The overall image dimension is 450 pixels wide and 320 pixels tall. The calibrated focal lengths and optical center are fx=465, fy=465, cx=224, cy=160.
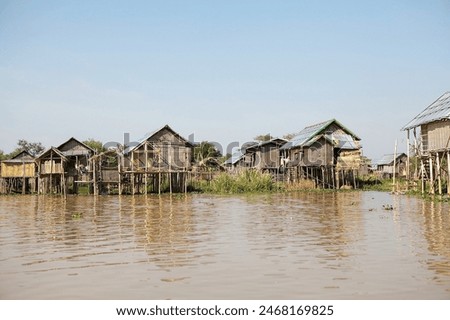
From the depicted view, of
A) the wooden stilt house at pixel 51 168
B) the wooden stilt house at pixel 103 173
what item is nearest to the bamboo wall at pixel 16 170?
the wooden stilt house at pixel 51 168

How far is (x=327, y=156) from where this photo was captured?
105 ft

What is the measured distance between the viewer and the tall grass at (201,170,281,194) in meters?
26.2

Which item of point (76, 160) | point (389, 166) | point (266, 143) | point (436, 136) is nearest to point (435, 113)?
point (436, 136)

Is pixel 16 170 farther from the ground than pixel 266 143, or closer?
closer

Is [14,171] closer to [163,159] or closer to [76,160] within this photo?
[76,160]

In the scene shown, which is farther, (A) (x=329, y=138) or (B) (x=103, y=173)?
(A) (x=329, y=138)

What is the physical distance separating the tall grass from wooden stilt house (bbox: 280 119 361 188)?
572 centimetres

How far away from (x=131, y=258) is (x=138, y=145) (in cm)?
2216

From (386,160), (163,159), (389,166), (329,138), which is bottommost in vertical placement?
(389,166)

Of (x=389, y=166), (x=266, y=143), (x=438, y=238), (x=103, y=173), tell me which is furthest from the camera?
(x=389, y=166)

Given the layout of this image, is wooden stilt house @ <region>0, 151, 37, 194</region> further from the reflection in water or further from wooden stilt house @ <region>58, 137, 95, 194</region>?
the reflection in water

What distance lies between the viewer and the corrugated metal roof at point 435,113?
780 inches

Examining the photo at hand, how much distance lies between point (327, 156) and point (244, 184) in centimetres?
836

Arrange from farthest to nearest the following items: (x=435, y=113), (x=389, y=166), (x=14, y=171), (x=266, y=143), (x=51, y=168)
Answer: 1. (x=389, y=166)
2. (x=266, y=143)
3. (x=14, y=171)
4. (x=51, y=168)
5. (x=435, y=113)
